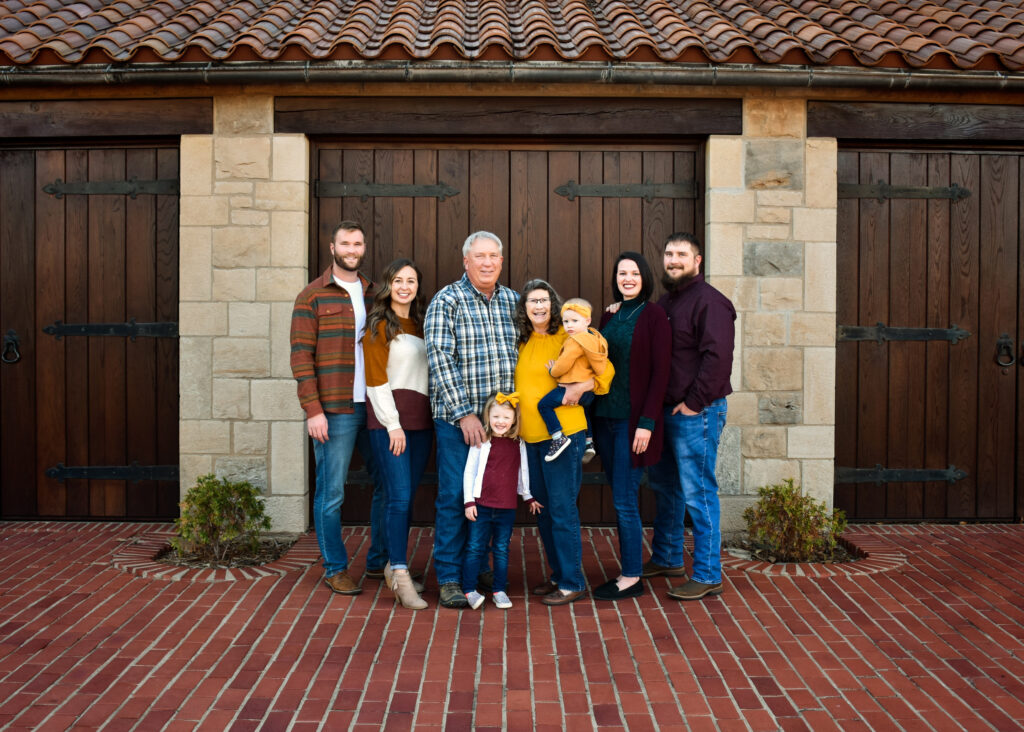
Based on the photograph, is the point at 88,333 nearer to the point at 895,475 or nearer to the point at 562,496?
the point at 562,496

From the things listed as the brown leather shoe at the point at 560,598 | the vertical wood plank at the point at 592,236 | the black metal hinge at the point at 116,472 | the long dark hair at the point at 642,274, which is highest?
the vertical wood plank at the point at 592,236

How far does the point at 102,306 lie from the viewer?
5.71 metres

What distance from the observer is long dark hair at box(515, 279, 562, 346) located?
407 cm

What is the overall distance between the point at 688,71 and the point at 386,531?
10.4 ft

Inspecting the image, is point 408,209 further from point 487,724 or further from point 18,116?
point 487,724

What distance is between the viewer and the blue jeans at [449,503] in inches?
162

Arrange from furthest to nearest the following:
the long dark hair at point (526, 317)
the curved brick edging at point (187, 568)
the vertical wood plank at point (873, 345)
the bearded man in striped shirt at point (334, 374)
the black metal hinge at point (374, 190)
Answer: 1. the vertical wood plank at point (873, 345)
2. the black metal hinge at point (374, 190)
3. the curved brick edging at point (187, 568)
4. the bearded man in striped shirt at point (334, 374)
5. the long dark hair at point (526, 317)

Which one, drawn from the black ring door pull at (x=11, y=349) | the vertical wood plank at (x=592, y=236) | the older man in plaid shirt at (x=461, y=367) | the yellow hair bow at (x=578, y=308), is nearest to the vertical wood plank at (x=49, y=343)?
the black ring door pull at (x=11, y=349)

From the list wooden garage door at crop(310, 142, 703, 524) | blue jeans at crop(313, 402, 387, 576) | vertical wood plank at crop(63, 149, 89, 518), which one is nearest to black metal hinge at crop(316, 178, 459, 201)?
wooden garage door at crop(310, 142, 703, 524)

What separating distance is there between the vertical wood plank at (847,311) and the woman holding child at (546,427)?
7.90 feet

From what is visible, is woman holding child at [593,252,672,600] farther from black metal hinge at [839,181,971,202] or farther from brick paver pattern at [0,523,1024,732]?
black metal hinge at [839,181,971,202]

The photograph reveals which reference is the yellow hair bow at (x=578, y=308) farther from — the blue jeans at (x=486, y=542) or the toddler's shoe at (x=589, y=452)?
the blue jeans at (x=486, y=542)

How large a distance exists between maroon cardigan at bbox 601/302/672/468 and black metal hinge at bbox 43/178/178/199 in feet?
10.9

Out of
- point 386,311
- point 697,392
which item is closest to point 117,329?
point 386,311
